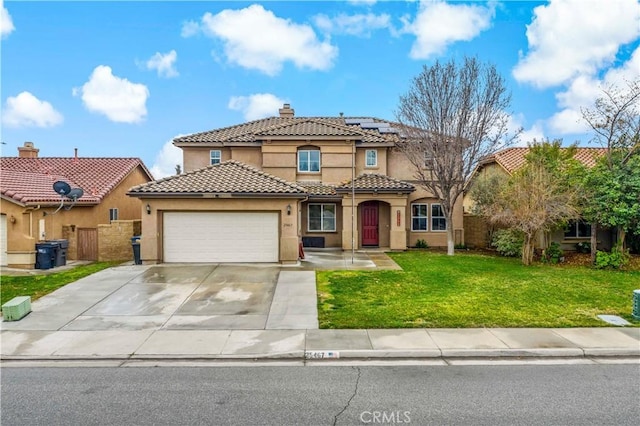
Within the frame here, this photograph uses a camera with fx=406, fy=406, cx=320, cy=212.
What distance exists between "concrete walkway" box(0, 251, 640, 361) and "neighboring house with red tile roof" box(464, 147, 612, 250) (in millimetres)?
12323

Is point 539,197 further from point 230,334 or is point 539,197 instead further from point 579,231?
point 230,334

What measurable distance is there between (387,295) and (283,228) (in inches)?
244

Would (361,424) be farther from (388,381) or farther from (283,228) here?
(283,228)

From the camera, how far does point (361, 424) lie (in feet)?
16.7

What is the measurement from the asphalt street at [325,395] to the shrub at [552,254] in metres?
10.9

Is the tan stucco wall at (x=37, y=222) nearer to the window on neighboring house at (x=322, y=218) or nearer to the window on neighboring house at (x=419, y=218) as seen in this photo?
the window on neighboring house at (x=322, y=218)

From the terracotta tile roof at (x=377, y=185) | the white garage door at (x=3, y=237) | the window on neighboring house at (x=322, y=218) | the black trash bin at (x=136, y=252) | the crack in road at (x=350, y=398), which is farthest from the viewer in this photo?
the window on neighboring house at (x=322, y=218)

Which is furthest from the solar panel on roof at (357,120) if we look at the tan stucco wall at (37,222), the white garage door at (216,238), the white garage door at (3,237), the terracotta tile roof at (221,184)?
the white garage door at (3,237)

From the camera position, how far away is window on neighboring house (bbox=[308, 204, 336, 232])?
21.7 m

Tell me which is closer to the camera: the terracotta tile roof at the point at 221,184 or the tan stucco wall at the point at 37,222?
the tan stucco wall at the point at 37,222

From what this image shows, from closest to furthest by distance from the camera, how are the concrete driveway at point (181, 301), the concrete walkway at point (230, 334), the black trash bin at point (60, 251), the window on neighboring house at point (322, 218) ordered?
the concrete walkway at point (230, 334) → the concrete driveway at point (181, 301) → the black trash bin at point (60, 251) → the window on neighboring house at point (322, 218)

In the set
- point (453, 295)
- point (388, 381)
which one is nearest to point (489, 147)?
point (453, 295)

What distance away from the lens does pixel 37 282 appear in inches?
510

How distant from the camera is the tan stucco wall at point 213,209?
1605 centimetres
